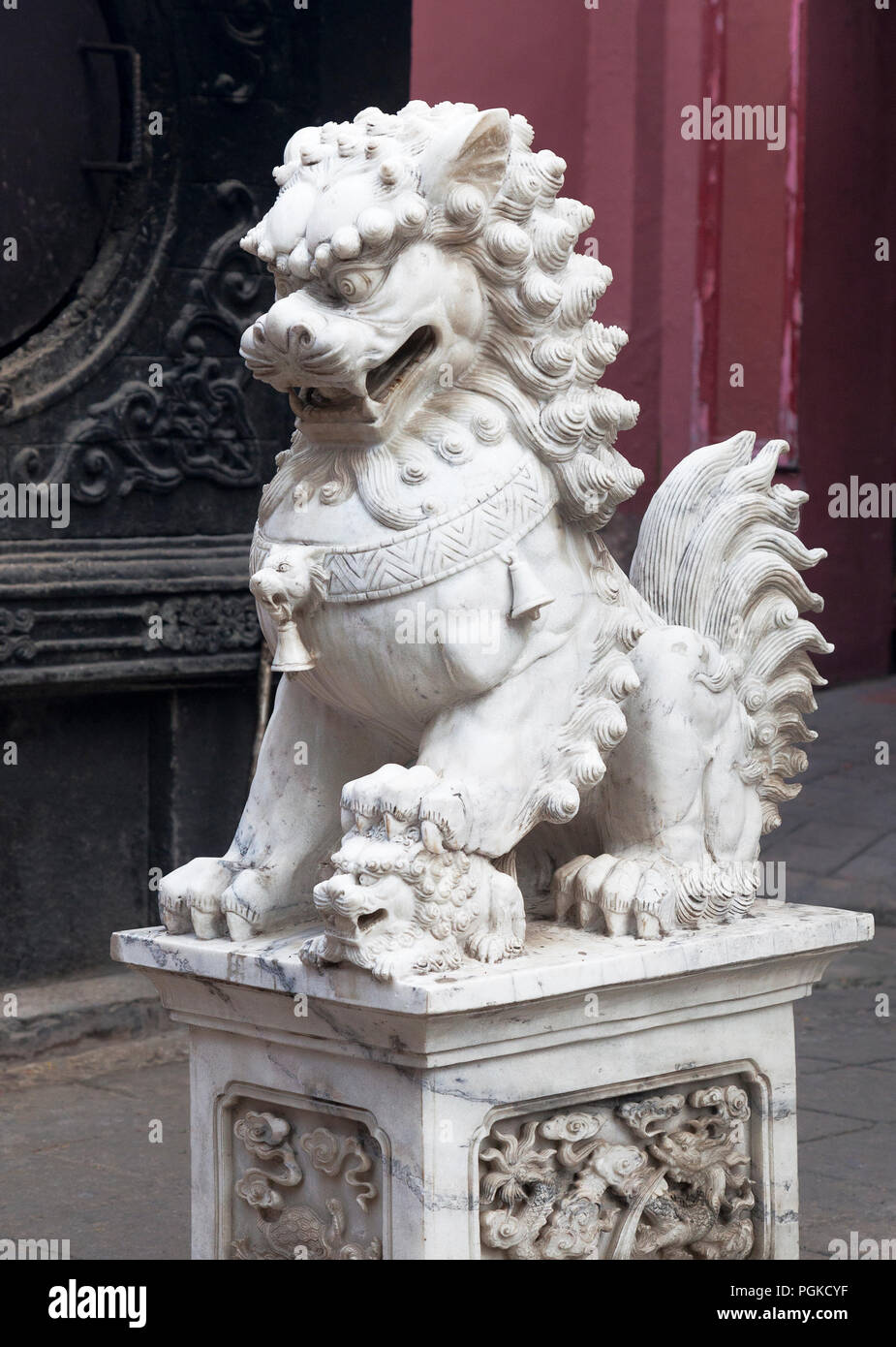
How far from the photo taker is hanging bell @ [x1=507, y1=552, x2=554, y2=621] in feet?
8.39

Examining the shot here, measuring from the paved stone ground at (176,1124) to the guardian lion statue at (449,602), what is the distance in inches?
45.4

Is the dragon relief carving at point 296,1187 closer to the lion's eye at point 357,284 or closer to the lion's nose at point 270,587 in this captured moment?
the lion's nose at point 270,587

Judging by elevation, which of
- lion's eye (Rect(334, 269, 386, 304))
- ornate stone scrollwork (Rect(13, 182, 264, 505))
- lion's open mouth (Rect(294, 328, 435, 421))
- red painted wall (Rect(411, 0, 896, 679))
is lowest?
lion's open mouth (Rect(294, 328, 435, 421))

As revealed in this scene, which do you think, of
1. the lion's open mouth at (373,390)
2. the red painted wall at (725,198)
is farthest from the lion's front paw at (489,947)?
the red painted wall at (725,198)

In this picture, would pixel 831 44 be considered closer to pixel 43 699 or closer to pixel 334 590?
pixel 43 699

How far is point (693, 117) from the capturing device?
7855mm

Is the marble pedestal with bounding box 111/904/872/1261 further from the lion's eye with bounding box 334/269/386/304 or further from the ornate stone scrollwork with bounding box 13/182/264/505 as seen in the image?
the ornate stone scrollwork with bounding box 13/182/264/505

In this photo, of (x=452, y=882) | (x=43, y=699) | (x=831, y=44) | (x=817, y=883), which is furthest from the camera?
(x=831, y=44)

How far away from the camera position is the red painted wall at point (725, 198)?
7926 millimetres

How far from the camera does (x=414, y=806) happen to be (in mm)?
2484

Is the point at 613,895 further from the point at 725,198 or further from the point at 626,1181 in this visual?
the point at 725,198

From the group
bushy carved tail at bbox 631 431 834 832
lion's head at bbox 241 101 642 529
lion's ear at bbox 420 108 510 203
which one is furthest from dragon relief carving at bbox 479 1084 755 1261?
lion's ear at bbox 420 108 510 203

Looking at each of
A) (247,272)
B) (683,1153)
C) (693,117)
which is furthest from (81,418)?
(693,117)

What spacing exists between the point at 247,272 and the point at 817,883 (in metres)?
2.82
